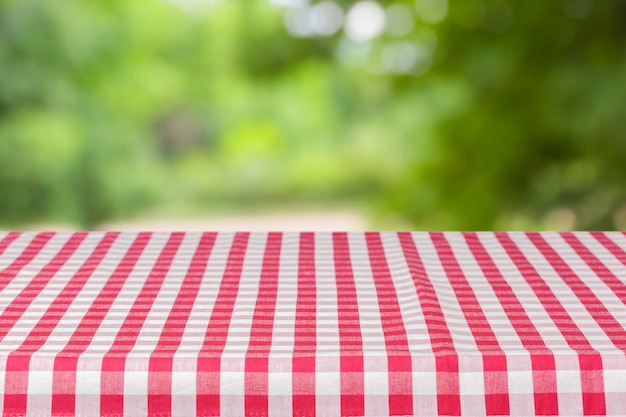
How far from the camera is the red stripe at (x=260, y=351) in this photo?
1.06 metres

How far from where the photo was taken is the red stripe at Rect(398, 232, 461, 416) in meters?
1.06

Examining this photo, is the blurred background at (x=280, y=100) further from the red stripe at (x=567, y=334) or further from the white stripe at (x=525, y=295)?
the red stripe at (x=567, y=334)

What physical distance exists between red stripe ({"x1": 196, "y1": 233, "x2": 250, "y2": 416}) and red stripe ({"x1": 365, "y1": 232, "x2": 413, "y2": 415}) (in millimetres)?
180

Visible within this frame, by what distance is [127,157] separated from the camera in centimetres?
432

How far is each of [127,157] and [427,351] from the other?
3378 millimetres

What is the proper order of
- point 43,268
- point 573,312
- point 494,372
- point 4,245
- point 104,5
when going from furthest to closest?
1. point 104,5
2. point 4,245
3. point 43,268
4. point 573,312
5. point 494,372

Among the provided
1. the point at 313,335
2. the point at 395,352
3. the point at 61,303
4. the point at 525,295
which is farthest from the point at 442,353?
the point at 61,303

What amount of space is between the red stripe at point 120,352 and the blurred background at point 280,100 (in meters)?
2.95

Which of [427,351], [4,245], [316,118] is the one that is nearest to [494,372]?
[427,351]

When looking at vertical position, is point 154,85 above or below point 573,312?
below

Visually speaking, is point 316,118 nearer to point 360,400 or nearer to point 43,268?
point 43,268

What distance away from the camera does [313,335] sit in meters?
1.14

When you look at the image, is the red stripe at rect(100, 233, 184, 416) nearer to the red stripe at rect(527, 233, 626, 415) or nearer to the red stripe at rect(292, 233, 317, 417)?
the red stripe at rect(292, 233, 317, 417)

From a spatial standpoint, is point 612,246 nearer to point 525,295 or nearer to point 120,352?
point 525,295
